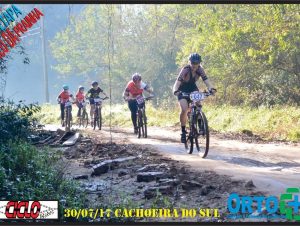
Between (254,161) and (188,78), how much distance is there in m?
2.11

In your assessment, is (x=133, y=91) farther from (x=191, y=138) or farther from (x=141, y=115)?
(x=191, y=138)

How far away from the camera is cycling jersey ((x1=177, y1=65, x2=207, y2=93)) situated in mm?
9539

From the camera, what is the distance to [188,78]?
966cm

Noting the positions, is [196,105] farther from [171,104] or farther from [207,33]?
[171,104]

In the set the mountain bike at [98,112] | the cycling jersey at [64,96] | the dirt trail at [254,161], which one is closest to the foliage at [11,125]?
the dirt trail at [254,161]

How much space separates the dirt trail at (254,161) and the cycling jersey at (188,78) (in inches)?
53.7

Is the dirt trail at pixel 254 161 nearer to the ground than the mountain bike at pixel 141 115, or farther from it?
nearer to the ground

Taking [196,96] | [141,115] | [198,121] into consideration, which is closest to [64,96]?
[141,115]

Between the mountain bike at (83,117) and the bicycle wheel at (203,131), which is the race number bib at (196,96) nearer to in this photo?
the bicycle wheel at (203,131)

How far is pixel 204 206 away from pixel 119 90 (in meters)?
40.8

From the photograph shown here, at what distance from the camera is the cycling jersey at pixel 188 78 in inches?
376

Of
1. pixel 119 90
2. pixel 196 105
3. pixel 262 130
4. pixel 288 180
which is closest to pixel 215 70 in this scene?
pixel 262 130

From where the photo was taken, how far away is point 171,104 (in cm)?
3038

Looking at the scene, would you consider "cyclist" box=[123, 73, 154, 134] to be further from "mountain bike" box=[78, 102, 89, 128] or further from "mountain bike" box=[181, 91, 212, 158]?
"mountain bike" box=[78, 102, 89, 128]
